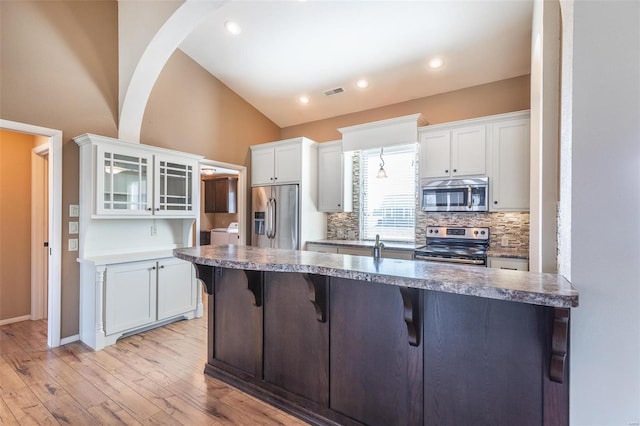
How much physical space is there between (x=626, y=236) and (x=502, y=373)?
2.53 feet

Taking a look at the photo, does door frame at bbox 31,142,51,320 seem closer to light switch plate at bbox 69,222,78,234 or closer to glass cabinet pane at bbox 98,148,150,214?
light switch plate at bbox 69,222,78,234

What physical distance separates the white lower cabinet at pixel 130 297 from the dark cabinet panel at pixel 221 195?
4.25 m

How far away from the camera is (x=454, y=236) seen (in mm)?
3928

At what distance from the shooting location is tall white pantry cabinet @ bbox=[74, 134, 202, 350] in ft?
10.2

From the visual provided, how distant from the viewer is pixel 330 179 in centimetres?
480

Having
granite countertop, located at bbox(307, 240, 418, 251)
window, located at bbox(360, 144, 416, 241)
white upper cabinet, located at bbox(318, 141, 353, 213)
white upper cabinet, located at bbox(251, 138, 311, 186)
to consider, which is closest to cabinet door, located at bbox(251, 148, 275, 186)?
white upper cabinet, located at bbox(251, 138, 311, 186)

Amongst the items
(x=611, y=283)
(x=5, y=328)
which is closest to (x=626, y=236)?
(x=611, y=283)

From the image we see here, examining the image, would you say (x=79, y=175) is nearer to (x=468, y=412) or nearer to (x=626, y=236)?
(x=468, y=412)

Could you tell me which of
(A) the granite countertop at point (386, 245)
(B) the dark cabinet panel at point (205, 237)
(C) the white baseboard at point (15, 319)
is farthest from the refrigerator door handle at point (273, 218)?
(B) the dark cabinet panel at point (205, 237)

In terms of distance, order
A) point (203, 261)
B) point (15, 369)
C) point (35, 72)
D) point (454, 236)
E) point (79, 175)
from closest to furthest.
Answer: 1. point (203, 261)
2. point (15, 369)
3. point (35, 72)
4. point (79, 175)
5. point (454, 236)

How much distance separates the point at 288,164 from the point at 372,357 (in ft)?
11.4

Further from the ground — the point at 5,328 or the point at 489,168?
the point at 489,168

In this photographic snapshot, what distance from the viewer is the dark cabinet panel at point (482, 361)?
1.35 metres

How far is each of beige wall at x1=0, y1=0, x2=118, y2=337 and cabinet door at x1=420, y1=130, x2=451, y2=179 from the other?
375 cm
